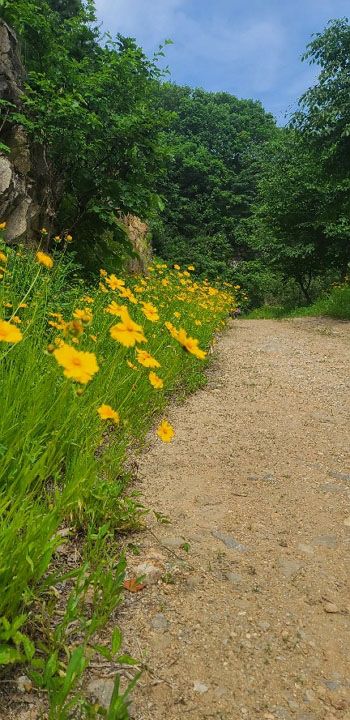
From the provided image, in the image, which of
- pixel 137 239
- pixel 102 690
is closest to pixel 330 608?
pixel 102 690

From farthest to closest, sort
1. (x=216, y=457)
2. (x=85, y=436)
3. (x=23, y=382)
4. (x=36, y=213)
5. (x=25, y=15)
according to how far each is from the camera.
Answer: (x=36, y=213) → (x=25, y=15) → (x=216, y=457) → (x=85, y=436) → (x=23, y=382)

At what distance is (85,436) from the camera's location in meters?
1.97

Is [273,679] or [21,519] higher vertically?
[21,519]

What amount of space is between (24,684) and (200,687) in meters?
0.42

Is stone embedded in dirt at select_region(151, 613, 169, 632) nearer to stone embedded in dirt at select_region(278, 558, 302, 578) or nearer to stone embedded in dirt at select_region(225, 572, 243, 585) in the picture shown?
stone embedded in dirt at select_region(225, 572, 243, 585)

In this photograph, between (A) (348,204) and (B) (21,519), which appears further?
(A) (348,204)

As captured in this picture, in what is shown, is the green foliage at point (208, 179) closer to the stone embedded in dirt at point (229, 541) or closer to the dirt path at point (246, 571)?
the dirt path at point (246, 571)

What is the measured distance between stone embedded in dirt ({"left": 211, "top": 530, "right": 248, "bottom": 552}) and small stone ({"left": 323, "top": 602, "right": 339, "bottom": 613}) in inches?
14.1

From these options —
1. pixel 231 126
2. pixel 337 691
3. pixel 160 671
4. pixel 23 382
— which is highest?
pixel 231 126

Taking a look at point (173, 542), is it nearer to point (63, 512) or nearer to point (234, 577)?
point (234, 577)

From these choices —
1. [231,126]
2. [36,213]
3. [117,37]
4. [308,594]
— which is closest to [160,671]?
[308,594]

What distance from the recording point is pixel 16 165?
211 inches

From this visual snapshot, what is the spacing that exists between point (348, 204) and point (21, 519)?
33.0ft

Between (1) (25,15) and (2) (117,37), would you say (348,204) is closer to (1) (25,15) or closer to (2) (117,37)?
(2) (117,37)
